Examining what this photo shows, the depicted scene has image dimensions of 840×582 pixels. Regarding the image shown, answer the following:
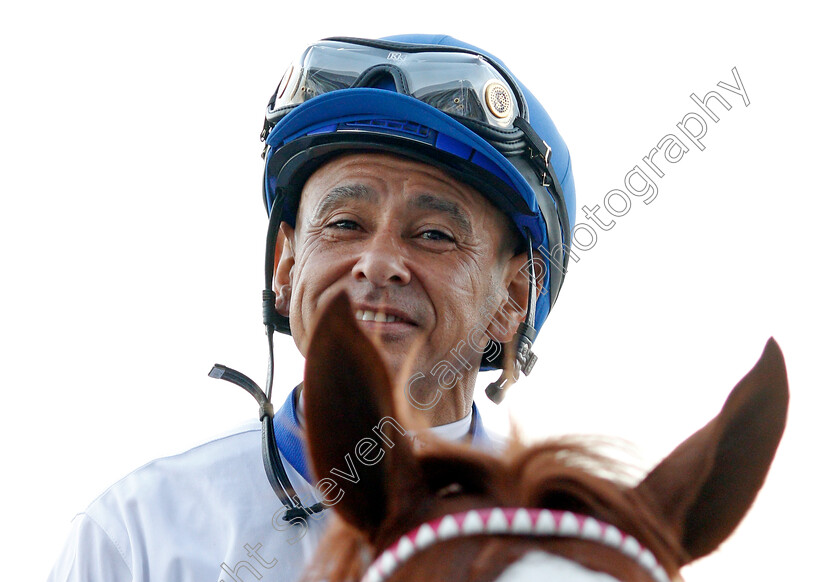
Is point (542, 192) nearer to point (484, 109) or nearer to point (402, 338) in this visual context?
point (484, 109)

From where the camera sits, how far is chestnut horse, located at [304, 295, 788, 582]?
106 cm

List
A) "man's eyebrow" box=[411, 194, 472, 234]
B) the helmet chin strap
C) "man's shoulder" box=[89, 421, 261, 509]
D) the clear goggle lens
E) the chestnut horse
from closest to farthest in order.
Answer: the chestnut horse → "man's shoulder" box=[89, 421, 261, 509] → "man's eyebrow" box=[411, 194, 472, 234] → the clear goggle lens → the helmet chin strap

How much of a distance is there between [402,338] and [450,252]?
322 millimetres

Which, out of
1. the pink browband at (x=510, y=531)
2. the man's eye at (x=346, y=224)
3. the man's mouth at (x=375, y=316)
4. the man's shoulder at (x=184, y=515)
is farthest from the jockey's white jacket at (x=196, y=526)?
the pink browband at (x=510, y=531)

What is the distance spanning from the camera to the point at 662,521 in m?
1.16

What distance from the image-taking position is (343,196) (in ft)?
8.20

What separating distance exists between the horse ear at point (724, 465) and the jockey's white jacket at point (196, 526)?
906 millimetres

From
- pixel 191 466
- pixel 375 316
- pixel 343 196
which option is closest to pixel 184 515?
pixel 191 466

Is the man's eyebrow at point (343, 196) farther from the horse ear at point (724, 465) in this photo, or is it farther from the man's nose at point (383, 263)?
the horse ear at point (724, 465)

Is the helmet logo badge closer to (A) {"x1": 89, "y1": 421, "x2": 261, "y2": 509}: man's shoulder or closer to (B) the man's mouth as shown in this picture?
(B) the man's mouth

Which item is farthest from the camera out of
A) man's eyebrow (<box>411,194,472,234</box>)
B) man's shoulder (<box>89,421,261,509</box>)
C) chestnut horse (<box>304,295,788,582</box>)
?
man's eyebrow (<box>411,194,472,234</box>)

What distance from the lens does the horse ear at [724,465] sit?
113 cm

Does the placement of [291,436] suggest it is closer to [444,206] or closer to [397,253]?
[397,253]

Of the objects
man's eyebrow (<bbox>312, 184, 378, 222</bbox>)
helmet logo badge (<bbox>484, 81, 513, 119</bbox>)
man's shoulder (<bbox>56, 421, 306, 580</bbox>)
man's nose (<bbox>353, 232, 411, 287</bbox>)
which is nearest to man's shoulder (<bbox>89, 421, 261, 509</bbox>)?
man's shoulder (<bbox>56, 421, 306, 580</bbox>)
